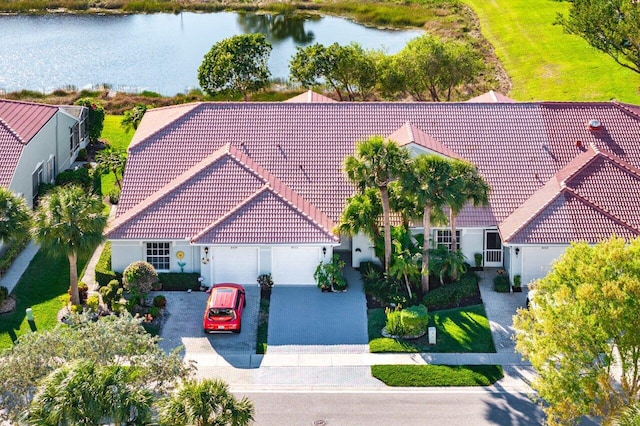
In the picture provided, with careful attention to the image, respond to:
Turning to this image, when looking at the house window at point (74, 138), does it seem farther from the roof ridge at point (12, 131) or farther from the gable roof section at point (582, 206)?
the gable roof section at point (582, 206)

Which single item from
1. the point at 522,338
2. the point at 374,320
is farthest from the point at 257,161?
the point at 522,338

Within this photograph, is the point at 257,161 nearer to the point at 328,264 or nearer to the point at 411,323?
the point at 328,264

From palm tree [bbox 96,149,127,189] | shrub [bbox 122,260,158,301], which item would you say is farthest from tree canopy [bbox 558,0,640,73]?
shrub [bbox 122,260,158,301]

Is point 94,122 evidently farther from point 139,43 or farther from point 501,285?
point 139,43

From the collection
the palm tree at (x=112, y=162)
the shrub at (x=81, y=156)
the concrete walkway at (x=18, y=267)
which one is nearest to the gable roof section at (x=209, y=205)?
the concrete walkway at (x=18, y=267)

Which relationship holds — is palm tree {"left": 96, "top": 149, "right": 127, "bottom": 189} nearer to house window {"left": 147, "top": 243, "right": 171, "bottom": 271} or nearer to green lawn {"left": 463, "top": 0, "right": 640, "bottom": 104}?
house window {"left": 147, "top": 243, "right": 171, "bottom": 271}

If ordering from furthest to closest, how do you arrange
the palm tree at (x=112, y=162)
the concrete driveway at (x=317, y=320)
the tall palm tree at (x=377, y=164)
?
1. the palm tree at (x=112, y=162)
2. the tall palm tree at (x=377, y=164)
3. the concrete driveway at (x=317, y=320)

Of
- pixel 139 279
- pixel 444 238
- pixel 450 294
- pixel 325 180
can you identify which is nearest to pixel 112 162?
pixel 325 180
